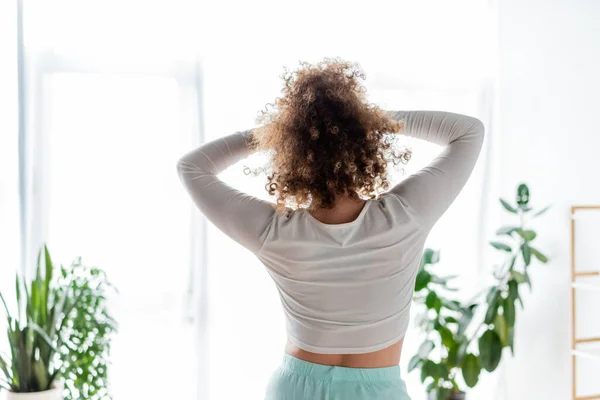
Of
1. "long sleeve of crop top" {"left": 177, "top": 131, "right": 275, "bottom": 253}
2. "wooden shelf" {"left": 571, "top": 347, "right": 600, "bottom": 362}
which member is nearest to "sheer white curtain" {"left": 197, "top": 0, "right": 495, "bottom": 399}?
"wooden shelf" {"left": 571, "top": 347, "right": 600, "bottom": 362}

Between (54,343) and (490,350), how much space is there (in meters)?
1.83

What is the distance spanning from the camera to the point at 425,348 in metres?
3.21

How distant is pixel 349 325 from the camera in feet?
4.42

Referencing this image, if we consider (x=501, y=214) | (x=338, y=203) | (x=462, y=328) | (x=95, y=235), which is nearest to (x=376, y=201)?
(x=338, y=203)

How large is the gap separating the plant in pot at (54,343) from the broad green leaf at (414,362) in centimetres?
137

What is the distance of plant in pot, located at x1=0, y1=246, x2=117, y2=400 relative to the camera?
242 cm

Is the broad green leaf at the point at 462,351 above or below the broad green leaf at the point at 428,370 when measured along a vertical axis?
above

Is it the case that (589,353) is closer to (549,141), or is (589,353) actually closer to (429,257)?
(429,257)

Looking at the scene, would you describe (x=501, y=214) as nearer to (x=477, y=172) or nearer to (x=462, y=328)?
(x=477, y=172)

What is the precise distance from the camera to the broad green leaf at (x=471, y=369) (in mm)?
3154

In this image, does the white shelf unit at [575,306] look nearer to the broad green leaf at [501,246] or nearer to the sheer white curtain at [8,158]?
the broad green leaf at [501,246]

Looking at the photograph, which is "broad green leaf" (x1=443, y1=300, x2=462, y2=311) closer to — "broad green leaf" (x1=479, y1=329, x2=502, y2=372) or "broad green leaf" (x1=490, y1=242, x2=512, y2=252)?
"broad green leaf" (x1=479, y1=329, x2=502, y2=372)

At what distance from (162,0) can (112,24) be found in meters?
0.23

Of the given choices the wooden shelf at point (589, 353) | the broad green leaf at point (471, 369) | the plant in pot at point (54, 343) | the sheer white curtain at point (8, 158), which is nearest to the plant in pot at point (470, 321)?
the broad green leaf at point (471, 369)
